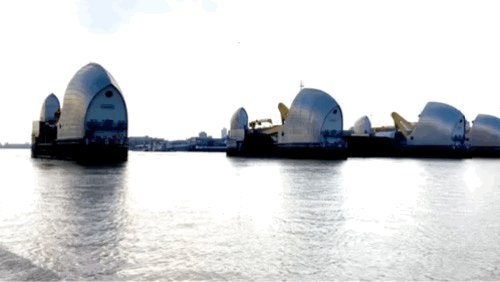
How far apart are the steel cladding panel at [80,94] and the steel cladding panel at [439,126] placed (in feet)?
274

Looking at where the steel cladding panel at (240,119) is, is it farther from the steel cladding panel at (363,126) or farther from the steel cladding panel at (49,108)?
the steel cladding panel at (363,126)

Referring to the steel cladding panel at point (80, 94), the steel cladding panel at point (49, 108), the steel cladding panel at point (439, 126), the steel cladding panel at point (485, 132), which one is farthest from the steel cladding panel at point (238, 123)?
the steel cladding panel at point (485, 132)

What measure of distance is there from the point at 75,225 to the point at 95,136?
6497 cm

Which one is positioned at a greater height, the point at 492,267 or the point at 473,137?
the point at 473,137

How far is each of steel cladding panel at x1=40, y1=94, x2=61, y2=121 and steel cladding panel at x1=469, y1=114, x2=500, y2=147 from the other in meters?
120

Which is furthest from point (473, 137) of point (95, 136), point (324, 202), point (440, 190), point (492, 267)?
point (492, 267)

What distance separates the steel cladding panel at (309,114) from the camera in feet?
330

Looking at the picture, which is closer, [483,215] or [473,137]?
[483,215]

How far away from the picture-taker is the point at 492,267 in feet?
37.2

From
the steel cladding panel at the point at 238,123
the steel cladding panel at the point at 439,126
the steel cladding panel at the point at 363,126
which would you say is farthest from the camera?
the steel cladding panel at the point at 363,126

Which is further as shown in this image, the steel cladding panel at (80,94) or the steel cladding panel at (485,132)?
the steel cladding panel at (485,132)

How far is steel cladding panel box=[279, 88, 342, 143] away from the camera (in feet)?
330

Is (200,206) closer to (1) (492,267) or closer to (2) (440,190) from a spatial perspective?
(1) (492,267)

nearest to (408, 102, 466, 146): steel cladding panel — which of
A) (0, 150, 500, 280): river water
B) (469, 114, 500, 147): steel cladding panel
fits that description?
(469, 114, 500, 147): steel cladding panel
